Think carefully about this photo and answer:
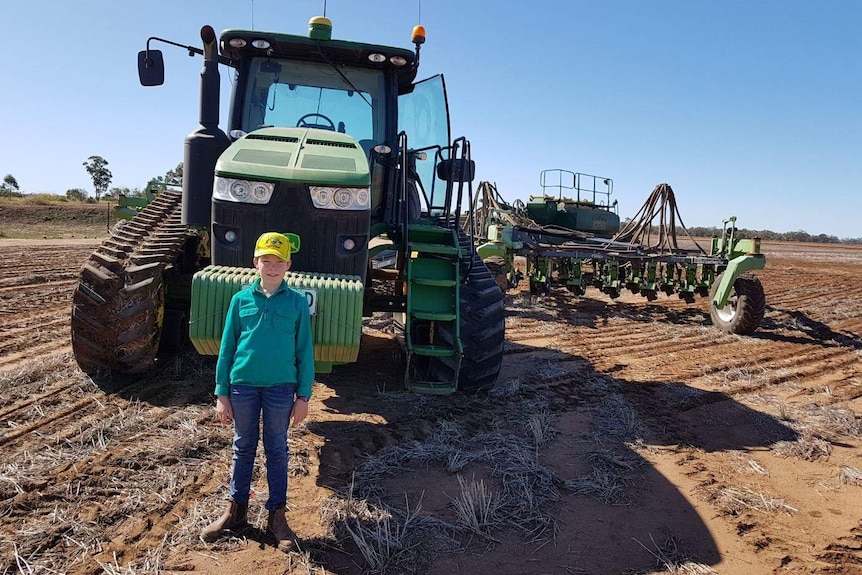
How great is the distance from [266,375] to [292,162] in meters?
1.52

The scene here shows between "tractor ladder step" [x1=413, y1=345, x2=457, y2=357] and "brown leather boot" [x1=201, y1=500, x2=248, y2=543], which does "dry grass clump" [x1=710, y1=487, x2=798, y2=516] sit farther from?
"brown leather boot" [x1=201, y1=500, x2=248, y2=543]

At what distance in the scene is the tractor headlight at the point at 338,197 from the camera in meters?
3.71

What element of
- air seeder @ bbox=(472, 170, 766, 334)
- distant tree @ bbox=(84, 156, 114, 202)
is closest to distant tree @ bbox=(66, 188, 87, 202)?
distant tree @ bbox=(84, 156, 114, 202)

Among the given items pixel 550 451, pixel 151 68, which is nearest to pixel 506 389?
pixel 550 451

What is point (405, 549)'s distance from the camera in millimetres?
2773

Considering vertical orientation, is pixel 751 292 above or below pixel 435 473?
above

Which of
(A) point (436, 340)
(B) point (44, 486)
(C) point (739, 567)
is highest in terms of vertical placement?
(A) point (436, 340)

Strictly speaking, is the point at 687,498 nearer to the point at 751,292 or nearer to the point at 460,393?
the point at 460,393

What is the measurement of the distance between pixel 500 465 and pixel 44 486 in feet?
8.31

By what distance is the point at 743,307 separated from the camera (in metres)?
9.14

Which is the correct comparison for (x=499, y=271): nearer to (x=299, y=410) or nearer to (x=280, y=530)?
(x=299, y=410)

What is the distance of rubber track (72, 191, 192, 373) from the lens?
4.34 meters

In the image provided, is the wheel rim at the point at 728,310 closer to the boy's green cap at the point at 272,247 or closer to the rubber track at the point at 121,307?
the rubber track at the point at 121,307

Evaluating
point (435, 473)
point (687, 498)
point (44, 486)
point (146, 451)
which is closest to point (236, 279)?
point (146, 451)
